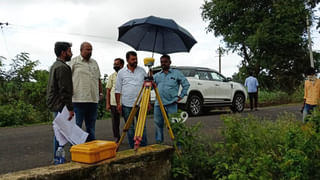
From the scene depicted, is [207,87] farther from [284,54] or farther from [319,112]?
[284,54]

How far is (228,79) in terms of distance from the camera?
1338 centimetres

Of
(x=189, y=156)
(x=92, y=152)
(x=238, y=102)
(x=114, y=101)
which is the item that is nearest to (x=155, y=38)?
(x=189, y=156)

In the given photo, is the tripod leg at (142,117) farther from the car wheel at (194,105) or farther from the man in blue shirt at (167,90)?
the car wheel at (194,105)

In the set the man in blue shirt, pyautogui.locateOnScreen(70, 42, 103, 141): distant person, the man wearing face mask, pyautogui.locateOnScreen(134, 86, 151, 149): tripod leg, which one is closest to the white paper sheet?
pyautogui.locateOnScreen(70, 42, 103, 141): distant person

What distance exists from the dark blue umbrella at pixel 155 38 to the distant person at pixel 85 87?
26.0 inches

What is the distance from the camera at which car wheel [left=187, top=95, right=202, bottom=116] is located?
39.3 feet

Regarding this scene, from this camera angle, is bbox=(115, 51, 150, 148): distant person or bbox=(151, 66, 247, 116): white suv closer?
bbox=(115, 51, 150, 148): distant person

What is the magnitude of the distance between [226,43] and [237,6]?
4.12 meters

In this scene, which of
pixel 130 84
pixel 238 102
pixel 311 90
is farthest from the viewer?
pixel 238 102

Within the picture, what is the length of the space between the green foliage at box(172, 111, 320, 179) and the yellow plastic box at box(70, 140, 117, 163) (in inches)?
35.7

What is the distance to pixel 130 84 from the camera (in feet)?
15.4

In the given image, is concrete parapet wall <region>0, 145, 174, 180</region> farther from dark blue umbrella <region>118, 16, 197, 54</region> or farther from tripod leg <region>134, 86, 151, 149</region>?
dark blue umbrella <region>118, 16, 197, 54</region>

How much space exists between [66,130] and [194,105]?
8.71m

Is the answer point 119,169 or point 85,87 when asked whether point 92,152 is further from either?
point 85,87
